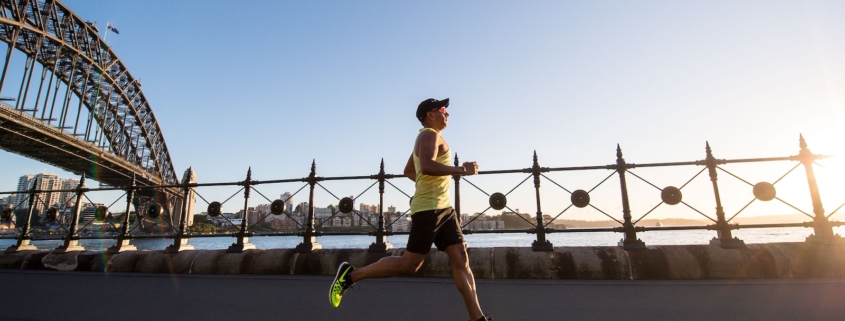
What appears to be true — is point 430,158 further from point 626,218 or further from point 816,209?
point 816,209

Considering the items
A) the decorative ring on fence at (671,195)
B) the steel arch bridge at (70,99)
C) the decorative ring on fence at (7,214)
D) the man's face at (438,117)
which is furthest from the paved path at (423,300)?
the steel arch bridge at (70,99)

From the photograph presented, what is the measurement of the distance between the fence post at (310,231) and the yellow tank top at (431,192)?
3.20 m

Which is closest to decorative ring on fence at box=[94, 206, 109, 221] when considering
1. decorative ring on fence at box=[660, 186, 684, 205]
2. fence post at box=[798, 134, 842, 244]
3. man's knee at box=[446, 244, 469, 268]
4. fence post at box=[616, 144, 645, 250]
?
man's knee at box=[446, 244, 469, 268]

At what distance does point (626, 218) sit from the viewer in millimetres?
4613

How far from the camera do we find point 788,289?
3.42 m

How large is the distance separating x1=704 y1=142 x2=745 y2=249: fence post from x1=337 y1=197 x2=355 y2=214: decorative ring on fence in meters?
4.72

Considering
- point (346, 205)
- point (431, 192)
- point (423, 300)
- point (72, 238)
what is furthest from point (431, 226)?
point (72, 238)

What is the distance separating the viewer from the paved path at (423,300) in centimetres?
281

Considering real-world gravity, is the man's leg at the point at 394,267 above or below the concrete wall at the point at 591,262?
above

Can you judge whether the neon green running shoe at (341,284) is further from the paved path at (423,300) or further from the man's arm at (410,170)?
the man's arm at (410,170)

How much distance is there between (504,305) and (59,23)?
5232 cm

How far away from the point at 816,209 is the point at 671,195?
141 centimetres

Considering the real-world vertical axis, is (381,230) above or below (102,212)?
below

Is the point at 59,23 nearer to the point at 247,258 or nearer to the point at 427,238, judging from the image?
the point at 247,258
